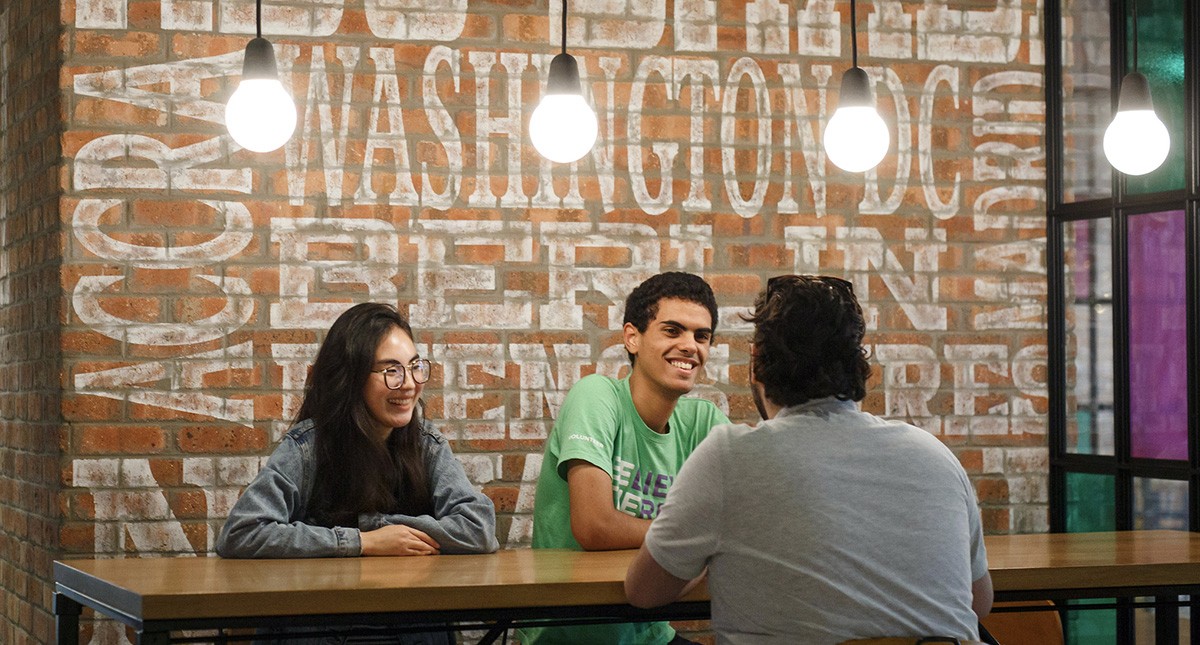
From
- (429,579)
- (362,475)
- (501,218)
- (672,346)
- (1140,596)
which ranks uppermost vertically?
(501,218)

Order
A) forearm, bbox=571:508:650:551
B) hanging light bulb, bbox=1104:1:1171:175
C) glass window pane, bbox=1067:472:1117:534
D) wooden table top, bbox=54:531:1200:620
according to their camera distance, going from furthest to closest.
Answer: glass window pane, bbox=1067:472:1117:534 → hanging light bulb, bbox=1104:1:1171:175 → forearm, bbox=571:508:650:551 → wooden table top, bbox=54:531:1200:620

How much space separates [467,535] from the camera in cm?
298

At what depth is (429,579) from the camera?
2.56 metres

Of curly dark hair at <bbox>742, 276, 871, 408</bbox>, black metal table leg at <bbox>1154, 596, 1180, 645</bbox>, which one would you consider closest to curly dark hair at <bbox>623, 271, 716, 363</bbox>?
curly dark hair at <bbox>742, 276, 871, 408</bbox>

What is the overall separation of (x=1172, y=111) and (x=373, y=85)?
238 cm

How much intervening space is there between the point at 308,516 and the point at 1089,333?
265cm

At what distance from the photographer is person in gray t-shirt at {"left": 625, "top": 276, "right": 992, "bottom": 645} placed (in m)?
2.14

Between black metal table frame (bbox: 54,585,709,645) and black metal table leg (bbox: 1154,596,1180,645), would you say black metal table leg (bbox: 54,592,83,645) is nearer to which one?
black metal table frame (bbox: 54,585,709,645)

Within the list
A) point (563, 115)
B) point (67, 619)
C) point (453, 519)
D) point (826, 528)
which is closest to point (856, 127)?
point (563, 115)

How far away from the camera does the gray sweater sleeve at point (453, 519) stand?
2.97 meters

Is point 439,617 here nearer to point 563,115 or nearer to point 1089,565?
point 563,115

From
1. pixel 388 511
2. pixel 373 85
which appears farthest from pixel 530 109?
pixel 388 511

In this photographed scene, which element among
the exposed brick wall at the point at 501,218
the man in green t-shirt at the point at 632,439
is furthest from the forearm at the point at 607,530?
the exposed brick wall at the point at 501,218

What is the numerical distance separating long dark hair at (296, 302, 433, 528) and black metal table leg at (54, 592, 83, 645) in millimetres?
527
